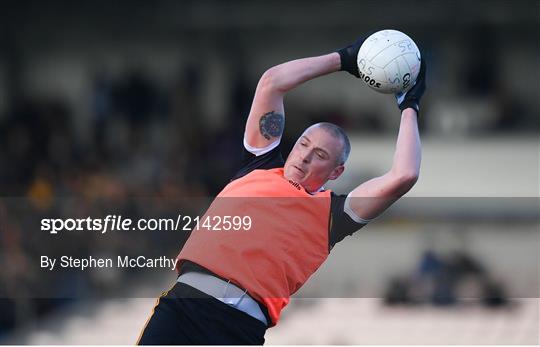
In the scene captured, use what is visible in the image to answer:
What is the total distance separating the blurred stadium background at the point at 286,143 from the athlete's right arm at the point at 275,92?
16.0 feet

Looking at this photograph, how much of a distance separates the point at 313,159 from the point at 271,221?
1.38 feet

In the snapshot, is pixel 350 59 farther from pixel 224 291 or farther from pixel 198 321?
pixel 198 321

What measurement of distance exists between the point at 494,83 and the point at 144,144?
20.0 ft

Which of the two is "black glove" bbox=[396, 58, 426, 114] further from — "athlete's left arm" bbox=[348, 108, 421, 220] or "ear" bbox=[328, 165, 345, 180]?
"ear" bbox=[328, 165, 345, 180]

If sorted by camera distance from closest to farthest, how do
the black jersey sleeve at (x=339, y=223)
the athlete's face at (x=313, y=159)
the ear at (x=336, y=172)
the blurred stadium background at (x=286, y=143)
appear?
the black jersey sleeve at (x=339, y=223) → the athlete's face at (x=313, y=159) → the ear at (x=336, y=172) → the blurred stadium background at (x=286, y=143)

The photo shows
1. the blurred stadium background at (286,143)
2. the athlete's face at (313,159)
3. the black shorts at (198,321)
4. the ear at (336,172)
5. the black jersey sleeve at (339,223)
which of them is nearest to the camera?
the black shorts at (198,321)

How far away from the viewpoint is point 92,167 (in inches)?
543

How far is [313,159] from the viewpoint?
5.61 meters

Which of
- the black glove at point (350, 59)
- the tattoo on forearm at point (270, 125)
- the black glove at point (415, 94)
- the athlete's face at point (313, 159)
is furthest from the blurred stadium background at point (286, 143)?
the black glove at point (415, 94)

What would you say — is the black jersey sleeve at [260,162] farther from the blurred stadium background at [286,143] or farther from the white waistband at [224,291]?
the blurred stadium background at [286,143]

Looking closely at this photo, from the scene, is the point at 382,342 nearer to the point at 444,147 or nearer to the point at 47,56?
the point at 444,147

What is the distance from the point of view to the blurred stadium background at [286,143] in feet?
36.9

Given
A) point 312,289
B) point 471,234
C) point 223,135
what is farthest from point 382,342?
point 223,135

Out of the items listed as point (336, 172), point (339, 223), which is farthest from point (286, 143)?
point (339, 223)
